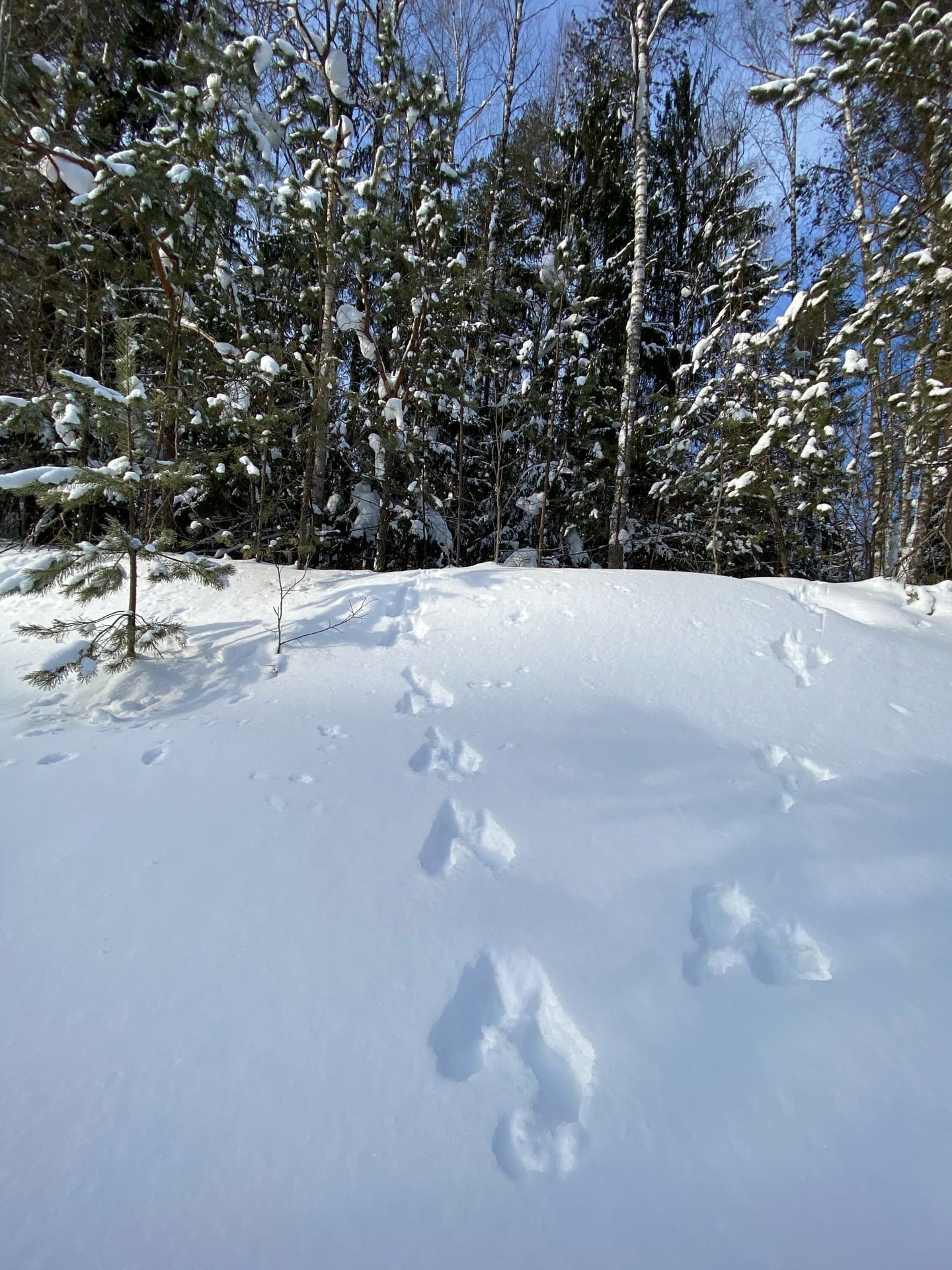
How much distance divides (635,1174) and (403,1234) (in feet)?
1.57

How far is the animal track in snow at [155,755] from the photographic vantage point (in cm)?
234

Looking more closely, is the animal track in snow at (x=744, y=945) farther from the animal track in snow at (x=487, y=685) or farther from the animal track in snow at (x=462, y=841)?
the animal track in snow at (x=487, y=685)

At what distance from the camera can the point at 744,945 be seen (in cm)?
158

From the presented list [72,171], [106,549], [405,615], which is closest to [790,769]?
[405,615]

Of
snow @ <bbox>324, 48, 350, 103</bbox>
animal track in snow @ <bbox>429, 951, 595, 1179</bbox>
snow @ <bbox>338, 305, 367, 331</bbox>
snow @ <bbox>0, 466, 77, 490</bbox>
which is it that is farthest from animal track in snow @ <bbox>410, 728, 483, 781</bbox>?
snow @ <bbox>324, 48, 350, 103</bbox>

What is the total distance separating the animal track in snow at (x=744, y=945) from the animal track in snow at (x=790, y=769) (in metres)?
0.61

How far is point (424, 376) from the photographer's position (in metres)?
6.66

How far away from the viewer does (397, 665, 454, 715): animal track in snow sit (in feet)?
9.03

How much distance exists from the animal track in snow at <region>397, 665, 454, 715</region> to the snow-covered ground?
0.04m

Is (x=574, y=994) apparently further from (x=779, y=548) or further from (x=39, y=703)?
(x=779, y=548)

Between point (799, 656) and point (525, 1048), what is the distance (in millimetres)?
2702

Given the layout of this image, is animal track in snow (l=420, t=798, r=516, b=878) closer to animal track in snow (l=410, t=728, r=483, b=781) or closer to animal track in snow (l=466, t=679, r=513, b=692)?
animal track in snow (l=410, t=728, r=483, b=781)

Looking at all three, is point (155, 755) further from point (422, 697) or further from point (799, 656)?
point (799, 656)

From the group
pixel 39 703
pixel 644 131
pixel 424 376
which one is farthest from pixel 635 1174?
pixel 644 131
